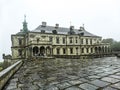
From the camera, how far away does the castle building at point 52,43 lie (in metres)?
27.6

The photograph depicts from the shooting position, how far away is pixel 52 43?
3200 centimetres

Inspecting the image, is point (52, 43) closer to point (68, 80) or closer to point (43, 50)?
point (43, 50)

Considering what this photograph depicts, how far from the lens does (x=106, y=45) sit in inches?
1480

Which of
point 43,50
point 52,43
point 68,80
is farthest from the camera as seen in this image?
point 52,43

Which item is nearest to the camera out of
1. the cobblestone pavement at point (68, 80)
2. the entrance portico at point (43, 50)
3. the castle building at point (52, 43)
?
the cobblestone pavement at point (68, 80)

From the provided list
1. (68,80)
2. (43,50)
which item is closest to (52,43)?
(43,50)

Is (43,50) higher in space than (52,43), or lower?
lower

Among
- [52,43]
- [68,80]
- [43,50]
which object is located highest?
[52,43]

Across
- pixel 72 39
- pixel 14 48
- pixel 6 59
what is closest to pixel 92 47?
pixel 72 39

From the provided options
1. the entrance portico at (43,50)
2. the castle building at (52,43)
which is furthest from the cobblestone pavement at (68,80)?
the entrance portico at (43,50)

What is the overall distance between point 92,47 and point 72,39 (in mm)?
8240

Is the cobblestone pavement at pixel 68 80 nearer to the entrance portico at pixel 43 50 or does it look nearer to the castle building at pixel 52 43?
the castle building at pixel 52 43

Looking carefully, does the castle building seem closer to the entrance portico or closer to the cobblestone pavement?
the entrance portico

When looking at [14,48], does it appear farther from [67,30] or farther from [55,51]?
[67,30]
